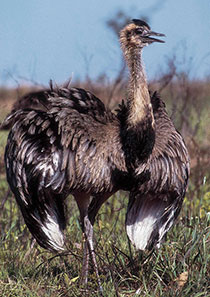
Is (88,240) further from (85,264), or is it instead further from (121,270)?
(121,270)

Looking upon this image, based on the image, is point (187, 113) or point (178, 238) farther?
point (187, 113)

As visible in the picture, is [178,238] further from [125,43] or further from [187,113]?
[187,113]

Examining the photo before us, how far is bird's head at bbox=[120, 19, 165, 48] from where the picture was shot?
4.98m

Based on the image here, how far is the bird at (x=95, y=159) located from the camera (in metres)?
4.77

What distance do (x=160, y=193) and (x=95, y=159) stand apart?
60 cm

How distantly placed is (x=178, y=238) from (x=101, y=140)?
46.0 inches

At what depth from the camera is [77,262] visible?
5.20m

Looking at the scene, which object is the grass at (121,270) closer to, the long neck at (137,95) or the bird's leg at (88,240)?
the bird's leg at (88,240)

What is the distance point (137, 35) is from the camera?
5.01m

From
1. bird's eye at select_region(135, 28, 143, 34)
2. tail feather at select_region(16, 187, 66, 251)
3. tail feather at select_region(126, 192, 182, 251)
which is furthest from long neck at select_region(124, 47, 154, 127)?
tail feather at select_region(16, 187, 66, 251)

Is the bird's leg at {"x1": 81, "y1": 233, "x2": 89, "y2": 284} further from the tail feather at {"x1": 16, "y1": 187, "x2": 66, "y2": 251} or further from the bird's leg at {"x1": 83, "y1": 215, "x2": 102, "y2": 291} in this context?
the tail feather at {"x1": 16, "y1": 187, "x2": 66, "y2": 251}

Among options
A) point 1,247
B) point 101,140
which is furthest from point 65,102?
point 1,247

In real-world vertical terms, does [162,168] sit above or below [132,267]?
above

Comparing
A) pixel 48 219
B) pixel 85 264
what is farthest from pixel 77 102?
pixel 85 264
